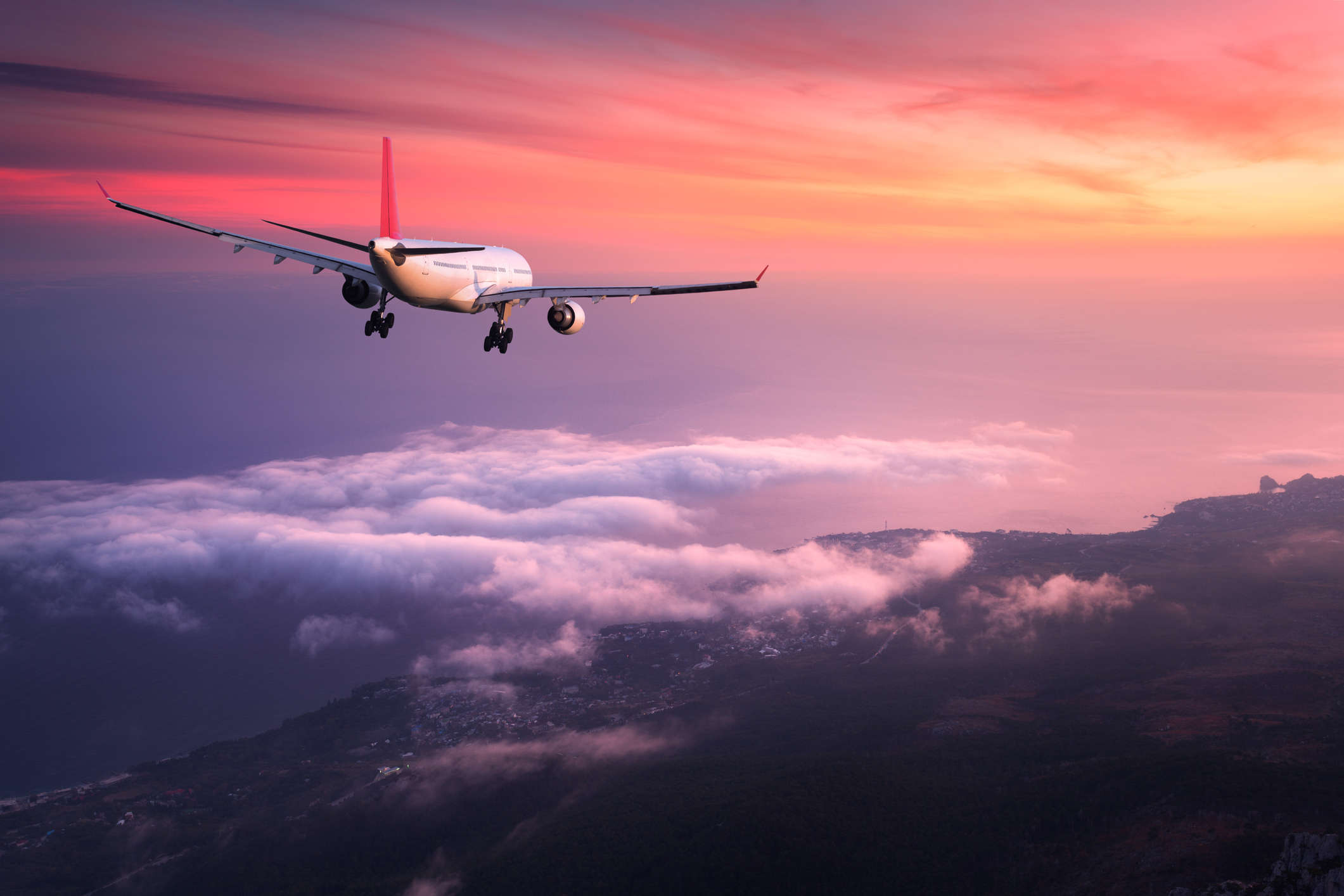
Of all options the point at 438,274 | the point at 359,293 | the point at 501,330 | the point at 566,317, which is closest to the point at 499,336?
the point at 501,330

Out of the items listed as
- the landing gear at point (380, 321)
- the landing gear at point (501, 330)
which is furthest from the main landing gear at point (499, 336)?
the landing gear at point (380, 321)

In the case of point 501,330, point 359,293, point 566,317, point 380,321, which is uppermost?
point 359,293

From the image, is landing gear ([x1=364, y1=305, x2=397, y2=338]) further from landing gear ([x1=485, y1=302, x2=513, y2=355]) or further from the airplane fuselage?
landing gear ([x1=485, y1=302, x2=513, y2=355])

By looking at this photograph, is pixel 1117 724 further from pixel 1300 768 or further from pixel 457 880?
pixel 457 880

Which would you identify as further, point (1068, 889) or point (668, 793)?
point (668, 793)

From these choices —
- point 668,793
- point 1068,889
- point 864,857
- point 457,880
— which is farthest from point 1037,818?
point 457,880

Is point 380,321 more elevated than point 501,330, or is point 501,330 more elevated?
point 501,330

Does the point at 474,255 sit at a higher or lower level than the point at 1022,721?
higher

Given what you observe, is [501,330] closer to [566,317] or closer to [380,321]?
[566,317]
